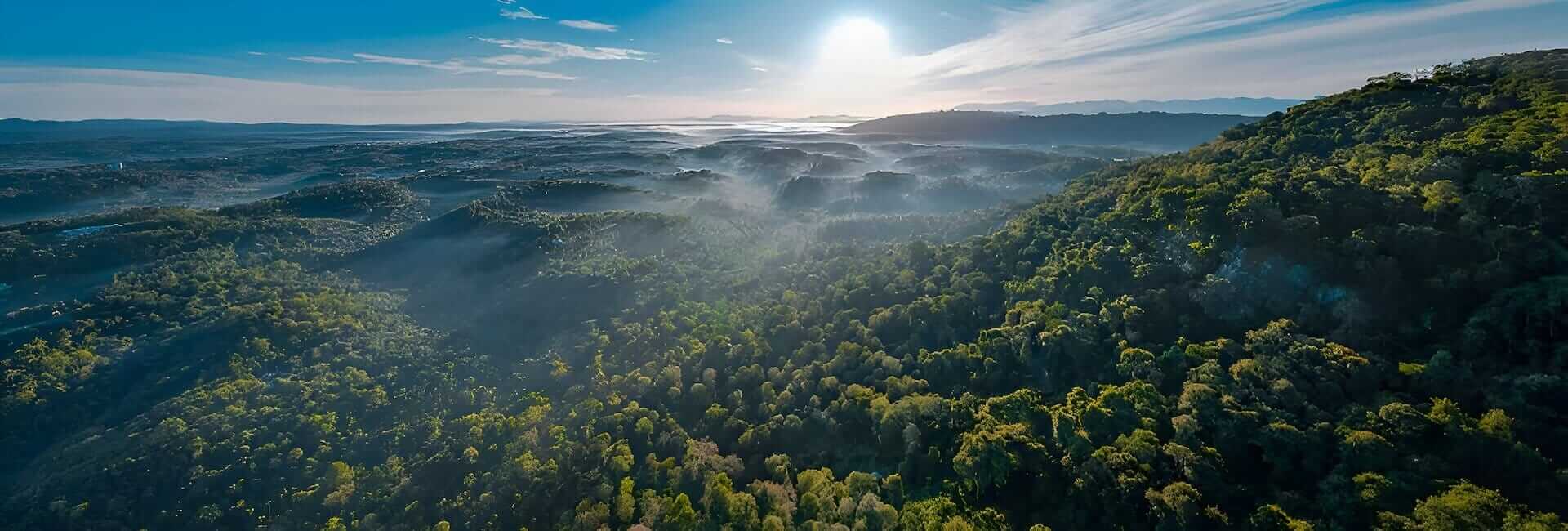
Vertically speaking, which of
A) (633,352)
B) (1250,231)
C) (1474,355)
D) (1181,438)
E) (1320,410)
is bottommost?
(633,352)

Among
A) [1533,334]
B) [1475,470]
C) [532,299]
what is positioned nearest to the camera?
[1475,470]

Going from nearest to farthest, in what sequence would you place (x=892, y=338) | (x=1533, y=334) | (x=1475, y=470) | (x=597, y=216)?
(x=1475, y=470) < (x=1533, y=334) < (x=892, y=338) < (x=597, y=216)

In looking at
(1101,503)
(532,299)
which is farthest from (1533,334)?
(532,299)

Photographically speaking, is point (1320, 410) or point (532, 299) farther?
point (532, 299)

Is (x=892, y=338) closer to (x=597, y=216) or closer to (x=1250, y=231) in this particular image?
(x=1250, y=231)

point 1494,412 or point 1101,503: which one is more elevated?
point 1494,412

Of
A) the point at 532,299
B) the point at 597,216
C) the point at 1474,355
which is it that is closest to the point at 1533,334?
the point at 1474,355

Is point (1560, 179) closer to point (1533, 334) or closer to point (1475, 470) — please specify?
point (1533, 334)
